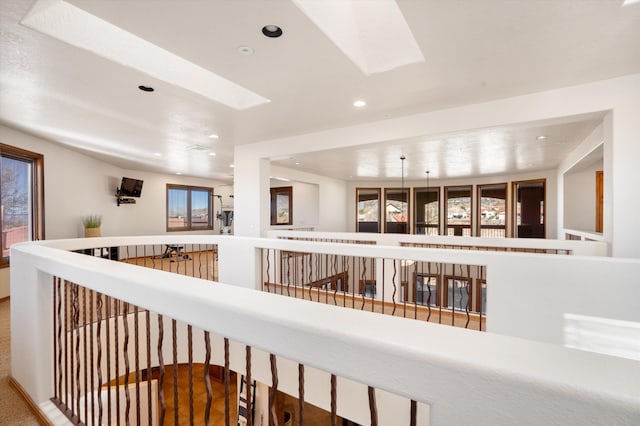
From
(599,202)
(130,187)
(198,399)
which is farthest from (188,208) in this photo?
(599,202)

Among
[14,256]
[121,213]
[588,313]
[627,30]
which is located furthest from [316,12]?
[121,213]

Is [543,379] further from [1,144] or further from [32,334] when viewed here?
[1,144]

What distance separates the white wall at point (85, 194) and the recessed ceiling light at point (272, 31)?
5036 millimetres

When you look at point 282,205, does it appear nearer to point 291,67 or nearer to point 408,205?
point 408,205

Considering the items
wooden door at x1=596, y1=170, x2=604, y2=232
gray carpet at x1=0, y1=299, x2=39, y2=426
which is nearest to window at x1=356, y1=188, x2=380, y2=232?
wooden door at x1=596, y1=170, x2=604, y2=232

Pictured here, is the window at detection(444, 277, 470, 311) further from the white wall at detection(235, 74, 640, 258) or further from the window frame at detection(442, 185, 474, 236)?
the window frame at detection(442, 185, 474, 236)

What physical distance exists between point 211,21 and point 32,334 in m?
2.47

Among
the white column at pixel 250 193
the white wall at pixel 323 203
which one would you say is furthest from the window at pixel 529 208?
the white column at pixel 250 193

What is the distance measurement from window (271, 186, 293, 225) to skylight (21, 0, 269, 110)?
7.04m

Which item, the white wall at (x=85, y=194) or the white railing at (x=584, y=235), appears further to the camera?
the white wall at (x=85, y=194)

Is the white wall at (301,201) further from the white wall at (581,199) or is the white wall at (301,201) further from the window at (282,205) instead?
the white wall at (581,199)

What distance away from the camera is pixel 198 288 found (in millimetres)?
1205

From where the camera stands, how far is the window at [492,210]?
9.90m

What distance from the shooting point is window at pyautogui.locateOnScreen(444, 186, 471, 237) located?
1056 centimetres
